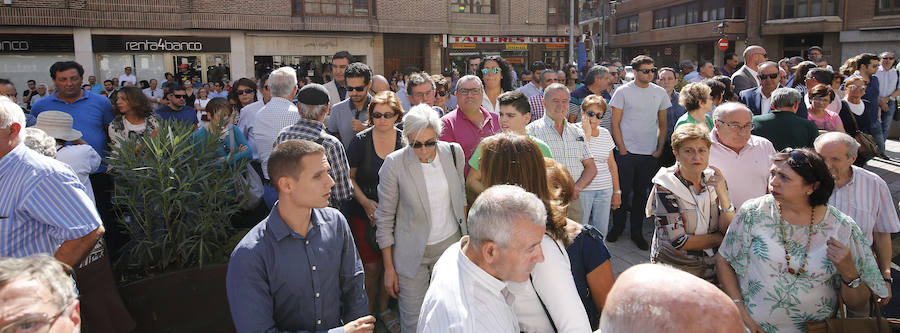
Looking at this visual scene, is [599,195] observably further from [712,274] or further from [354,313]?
[354,313]

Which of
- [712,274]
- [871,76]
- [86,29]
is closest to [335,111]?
[712,274]

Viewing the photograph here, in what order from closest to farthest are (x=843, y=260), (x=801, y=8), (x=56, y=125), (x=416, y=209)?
(x=843, y=260)
(x=416, y=209)
(x=56, y=125)
(x=801, y=8)

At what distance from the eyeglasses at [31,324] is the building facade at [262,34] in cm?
2081

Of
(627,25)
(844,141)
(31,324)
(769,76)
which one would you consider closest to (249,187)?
(31,324)

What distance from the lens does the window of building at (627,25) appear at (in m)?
47.7

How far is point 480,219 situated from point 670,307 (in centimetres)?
79

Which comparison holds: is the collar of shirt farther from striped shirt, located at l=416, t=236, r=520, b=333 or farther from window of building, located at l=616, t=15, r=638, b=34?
window of building, located at l=616, t=15, r=638, b=34

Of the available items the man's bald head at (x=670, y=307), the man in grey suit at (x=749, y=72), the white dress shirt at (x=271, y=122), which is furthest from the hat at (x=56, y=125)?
the man in grey suit at (x=749, y=72)

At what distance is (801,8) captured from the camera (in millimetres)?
31641

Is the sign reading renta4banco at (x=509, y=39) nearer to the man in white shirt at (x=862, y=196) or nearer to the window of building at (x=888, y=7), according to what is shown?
the window of building at (x=888, y=7)

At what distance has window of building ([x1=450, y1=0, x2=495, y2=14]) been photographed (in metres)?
26.1

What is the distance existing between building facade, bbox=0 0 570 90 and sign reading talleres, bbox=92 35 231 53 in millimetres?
35

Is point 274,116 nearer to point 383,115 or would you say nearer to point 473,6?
point 383,115

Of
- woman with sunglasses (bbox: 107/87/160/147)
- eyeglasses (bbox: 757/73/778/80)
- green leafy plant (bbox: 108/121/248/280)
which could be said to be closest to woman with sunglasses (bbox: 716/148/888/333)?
green leafy plant (bbox: 108/121/248/280)
